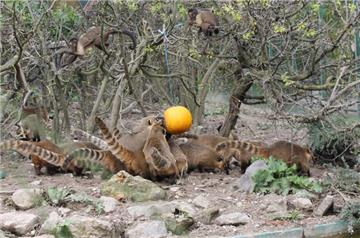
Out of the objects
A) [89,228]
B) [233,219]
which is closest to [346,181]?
[233,219]

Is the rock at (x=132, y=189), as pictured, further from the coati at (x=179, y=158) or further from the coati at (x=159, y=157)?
the coati at (x=179, y=158)

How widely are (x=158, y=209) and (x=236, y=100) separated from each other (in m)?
2.90

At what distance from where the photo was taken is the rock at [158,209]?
19.0ft

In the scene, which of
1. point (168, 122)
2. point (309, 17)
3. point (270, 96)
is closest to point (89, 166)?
point (168, 122)

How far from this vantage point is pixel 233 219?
19.0 feet

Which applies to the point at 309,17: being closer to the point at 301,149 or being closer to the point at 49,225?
the point at 301,149

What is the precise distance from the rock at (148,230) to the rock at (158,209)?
25 centimetres

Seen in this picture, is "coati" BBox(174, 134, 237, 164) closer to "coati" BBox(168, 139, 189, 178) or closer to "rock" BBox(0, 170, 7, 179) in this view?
"coati" BBox(168, 139, 189, 178)

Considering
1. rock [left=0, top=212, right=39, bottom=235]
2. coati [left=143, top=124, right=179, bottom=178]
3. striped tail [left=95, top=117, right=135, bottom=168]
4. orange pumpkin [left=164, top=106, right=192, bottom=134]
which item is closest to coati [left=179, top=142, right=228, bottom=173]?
orange pumpkin [left=164, top=106, right=192, bottom=134]

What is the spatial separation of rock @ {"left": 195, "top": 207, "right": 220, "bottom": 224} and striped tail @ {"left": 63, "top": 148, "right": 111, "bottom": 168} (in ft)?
5.25

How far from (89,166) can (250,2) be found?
236 centimetres

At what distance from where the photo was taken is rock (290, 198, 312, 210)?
607 centimetres

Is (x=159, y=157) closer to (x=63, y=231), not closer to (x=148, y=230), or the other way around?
(x=148, y=230)

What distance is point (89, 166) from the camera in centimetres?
712
